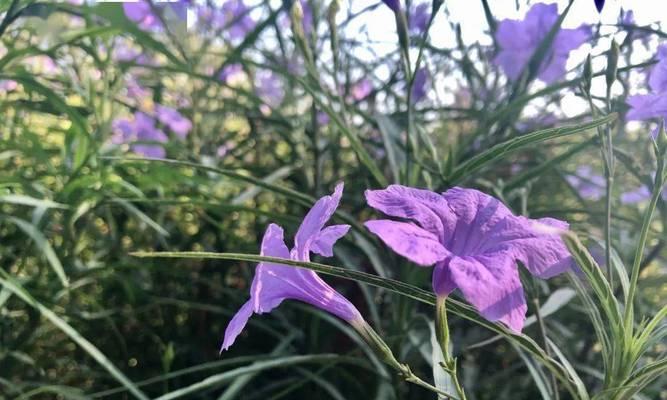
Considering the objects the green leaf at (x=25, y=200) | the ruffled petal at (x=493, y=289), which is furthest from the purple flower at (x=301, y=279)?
the green leaf at (x=25, y=200)

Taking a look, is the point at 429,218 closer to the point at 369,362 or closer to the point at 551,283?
the point at 369,362

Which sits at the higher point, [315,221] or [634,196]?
[315,221]

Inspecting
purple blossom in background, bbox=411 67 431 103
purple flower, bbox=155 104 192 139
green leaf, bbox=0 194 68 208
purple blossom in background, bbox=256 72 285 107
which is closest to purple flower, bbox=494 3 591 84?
purple blossom in background, bbox=411 67 431 103

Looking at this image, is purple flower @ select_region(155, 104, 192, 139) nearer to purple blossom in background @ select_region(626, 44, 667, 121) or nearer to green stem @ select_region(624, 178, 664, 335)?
purple blossom in background @ select_region(626, 44, 667, 121)

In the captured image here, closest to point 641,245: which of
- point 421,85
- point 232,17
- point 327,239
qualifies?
point 327,239

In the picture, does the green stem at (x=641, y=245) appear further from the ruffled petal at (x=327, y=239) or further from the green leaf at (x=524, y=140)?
the ruffled petal at (x=327, y=239)

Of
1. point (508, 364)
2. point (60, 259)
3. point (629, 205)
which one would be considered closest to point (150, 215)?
point (60, 259)

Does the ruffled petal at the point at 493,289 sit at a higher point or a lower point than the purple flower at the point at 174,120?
lower

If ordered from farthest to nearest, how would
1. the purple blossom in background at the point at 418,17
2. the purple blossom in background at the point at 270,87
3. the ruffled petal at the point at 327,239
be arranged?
the purple blossom in background at the point at 270,87
the purple blossom in background at the point at 418,17
the ruffled petal at the point at 327,239

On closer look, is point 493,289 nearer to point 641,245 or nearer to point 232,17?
point 641,245
